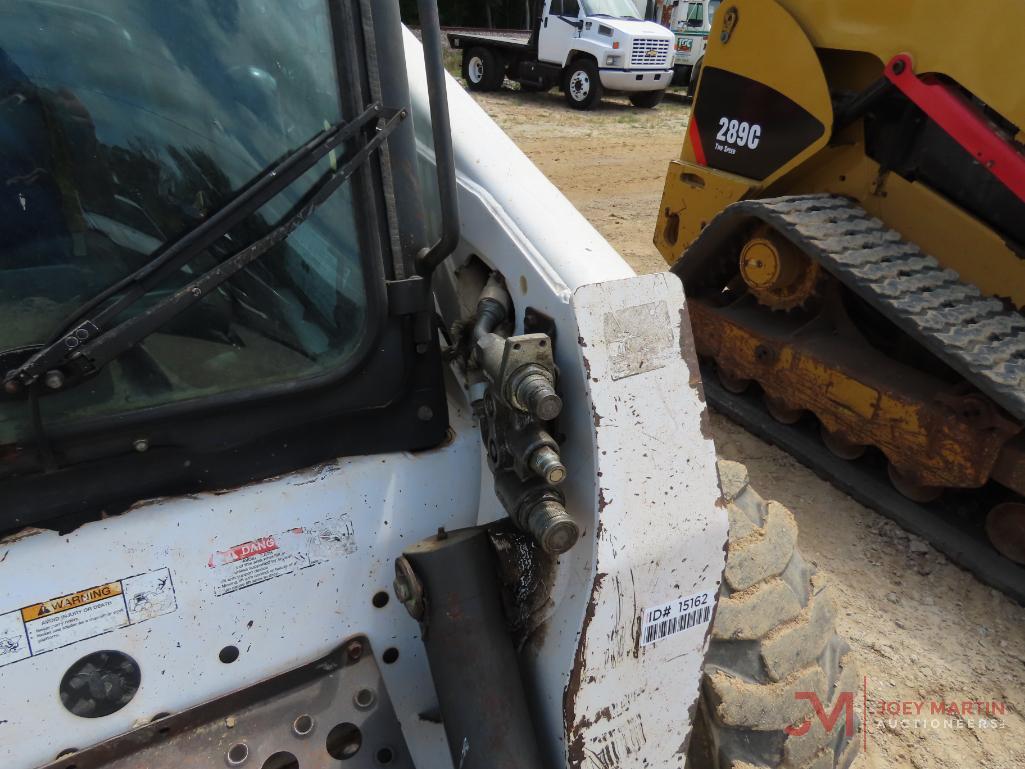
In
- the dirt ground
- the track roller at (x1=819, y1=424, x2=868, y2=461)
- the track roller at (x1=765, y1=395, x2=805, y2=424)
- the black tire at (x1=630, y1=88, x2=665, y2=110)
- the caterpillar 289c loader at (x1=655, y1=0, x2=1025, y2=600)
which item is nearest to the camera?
the dirt ground

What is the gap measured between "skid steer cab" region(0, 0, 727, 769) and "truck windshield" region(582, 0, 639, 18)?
12.4 metres

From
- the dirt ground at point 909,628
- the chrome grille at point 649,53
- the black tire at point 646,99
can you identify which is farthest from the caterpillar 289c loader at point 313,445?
the black tire at point 646,99

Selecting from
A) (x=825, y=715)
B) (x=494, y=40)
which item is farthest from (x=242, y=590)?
(x=494, y=40)

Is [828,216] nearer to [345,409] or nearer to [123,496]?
[345,409]

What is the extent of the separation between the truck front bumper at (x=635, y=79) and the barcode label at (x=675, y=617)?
485 inches

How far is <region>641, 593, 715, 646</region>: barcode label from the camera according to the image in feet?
4.02

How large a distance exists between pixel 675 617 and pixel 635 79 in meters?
12.5

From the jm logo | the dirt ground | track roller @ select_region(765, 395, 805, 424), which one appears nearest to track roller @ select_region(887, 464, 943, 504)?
the dirt ground

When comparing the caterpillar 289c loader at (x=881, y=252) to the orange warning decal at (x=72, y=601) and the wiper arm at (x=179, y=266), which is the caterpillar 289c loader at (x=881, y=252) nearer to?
the wiper arm at (x=179, y=266)

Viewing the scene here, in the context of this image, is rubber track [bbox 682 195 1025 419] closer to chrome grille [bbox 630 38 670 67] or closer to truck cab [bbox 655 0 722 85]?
chrome grille [bbox 630 38 670 67]

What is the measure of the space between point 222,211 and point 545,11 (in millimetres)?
13017

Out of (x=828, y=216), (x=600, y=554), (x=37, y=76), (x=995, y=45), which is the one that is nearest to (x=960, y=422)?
(x=828, y=216)

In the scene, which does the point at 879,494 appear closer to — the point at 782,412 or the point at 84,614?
the point at 782,412

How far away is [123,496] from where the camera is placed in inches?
47.3
